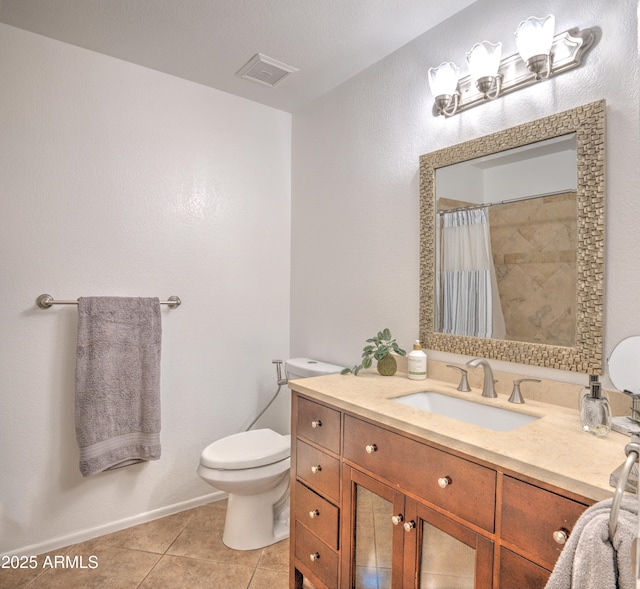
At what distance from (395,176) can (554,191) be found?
0.76m

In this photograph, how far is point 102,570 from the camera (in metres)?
1.85

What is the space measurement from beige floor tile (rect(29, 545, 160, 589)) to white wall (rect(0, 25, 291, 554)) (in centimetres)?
15

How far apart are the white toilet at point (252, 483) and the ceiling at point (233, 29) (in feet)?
5.27

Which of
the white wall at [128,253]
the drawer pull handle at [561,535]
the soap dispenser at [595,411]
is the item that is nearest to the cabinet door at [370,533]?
the drawer pull handle at [561,535]

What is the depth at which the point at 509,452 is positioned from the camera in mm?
983

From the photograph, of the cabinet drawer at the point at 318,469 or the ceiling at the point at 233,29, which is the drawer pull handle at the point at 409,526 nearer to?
the cabinet drawer at the point at 318,469

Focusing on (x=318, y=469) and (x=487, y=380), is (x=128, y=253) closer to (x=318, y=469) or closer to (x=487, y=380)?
(x=318, y=469)

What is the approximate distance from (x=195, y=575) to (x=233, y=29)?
243 centimetres

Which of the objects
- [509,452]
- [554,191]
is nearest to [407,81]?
[554,191]

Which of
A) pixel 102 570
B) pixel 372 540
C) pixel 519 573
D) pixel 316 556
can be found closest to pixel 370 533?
pixel 372 540

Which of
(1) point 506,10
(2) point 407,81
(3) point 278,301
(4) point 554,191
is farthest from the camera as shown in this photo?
(3) point 278,301

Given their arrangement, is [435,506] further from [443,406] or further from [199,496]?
[199,496]

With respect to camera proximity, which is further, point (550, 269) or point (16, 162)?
point (16, 162)

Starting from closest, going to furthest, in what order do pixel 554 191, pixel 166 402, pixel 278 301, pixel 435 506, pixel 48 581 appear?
pixel 435 506
pixel 554 191
pixel 48 581
pixel 166 402
pixel 278 301
